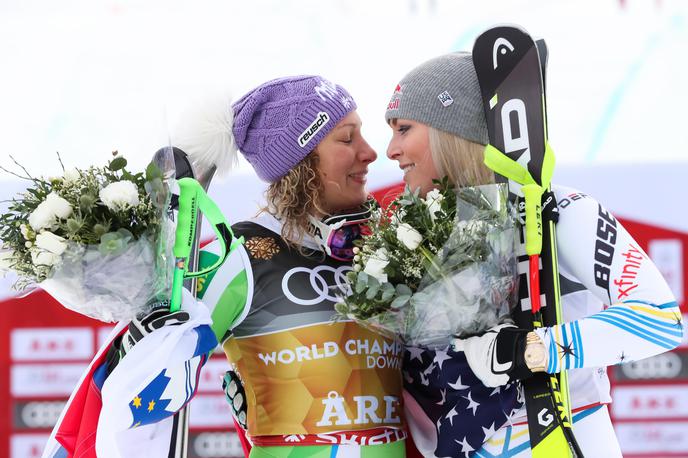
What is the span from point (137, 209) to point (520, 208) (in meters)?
0.92

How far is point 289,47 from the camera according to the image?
541cm

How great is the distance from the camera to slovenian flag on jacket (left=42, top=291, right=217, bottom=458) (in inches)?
75.7

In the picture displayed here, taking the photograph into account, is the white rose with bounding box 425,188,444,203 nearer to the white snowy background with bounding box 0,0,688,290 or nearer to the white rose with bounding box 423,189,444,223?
the white rose with bounding box 423,189,444,223

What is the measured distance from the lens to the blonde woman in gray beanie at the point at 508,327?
6.51ft

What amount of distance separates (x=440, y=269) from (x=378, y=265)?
15 centimetres

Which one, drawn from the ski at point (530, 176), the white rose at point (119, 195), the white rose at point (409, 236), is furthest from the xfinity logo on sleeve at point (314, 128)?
the white rose at point (119, 195)

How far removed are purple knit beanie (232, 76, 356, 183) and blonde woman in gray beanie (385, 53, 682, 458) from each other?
0.64 ft

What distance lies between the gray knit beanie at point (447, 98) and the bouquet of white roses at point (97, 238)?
0.74 m

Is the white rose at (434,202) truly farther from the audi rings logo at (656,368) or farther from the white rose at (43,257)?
the audi rings logo at (656,368)

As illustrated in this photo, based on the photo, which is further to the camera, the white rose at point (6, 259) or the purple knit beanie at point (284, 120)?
the purple knit beanie at point (284, 120)

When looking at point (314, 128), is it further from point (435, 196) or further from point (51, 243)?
point (51, 243)

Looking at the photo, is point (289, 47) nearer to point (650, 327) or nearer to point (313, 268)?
point (313, 268)

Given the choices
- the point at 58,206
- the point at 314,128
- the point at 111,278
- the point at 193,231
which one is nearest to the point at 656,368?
the point at 314,128

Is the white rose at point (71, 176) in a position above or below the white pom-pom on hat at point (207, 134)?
below
